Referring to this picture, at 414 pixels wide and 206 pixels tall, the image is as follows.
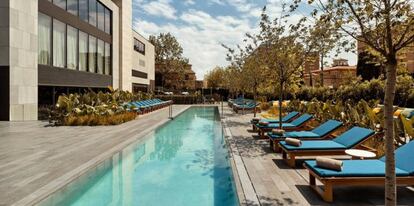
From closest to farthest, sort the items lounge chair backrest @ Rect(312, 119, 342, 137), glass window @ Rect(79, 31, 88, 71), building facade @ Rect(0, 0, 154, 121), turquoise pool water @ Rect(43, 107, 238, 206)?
1. turquoise pool water @ Rect(43, 107, 238, 206)
2. lounge chair backrest @ Rect(312, 119, 342, 137)
3. building facade @ Rect(0, 0, 154, 121)
4. glass window @ Rect(79, 31, 88, 71)

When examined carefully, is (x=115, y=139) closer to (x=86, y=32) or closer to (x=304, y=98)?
(x=86, y=32)

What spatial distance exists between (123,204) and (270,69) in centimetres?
791

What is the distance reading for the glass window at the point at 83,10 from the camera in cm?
2395

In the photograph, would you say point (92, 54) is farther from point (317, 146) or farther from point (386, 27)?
point (386, 27)

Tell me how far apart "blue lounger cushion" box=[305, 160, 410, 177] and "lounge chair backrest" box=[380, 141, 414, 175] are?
0.36 ft

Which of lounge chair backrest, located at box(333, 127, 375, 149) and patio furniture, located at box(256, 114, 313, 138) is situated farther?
patio furniture, located at box(256, 114, 313, 138)

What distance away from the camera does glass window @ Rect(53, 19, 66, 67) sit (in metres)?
20.5

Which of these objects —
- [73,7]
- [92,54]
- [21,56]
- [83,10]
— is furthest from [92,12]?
[21,56]

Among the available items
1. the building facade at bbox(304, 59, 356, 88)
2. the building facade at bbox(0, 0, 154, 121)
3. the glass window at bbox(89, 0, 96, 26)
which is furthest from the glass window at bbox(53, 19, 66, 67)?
the building facade at bbox(304, 59, 356, 88)

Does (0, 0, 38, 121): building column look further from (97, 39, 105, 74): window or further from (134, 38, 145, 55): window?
(134, 38, 145, 55): window

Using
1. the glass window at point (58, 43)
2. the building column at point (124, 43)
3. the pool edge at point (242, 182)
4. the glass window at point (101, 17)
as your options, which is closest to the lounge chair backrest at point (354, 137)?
the pool edge at point (242, 182)

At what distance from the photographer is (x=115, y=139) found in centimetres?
1173

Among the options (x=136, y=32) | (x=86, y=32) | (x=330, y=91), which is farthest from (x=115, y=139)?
(x=136, y=32)

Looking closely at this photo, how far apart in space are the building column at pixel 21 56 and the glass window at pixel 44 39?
79 centimetres
